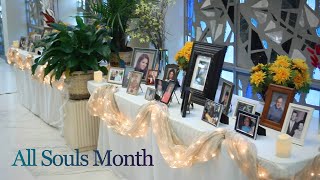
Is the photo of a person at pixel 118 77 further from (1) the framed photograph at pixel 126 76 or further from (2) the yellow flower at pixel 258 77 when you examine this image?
(2) the yellow flower at pixel 258 77

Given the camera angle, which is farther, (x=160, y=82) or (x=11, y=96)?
(x=11, y=96)

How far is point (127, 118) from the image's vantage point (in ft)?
9.74

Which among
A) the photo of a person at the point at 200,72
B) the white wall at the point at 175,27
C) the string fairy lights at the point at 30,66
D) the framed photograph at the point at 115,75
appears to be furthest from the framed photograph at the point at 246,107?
the white wall at the point at 175,27

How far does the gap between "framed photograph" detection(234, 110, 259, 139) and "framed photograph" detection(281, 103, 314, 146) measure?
144mm

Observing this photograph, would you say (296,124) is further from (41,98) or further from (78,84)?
(41,98)

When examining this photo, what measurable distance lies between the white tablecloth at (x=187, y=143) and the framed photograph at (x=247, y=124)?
0.05 metres

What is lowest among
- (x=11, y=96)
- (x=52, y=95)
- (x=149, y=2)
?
(x=11, y=96)

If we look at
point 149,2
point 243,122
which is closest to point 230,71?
point 149,2

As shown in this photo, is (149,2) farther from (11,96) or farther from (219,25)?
(11,96)

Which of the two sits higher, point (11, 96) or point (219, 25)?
point (219, 25)

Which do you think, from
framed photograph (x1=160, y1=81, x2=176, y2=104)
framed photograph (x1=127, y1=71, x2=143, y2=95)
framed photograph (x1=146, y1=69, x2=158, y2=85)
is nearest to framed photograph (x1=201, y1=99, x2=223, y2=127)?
framed photograph (x1=160, y1=81, x2=176, y2=104)

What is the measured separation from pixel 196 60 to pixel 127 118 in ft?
2.36

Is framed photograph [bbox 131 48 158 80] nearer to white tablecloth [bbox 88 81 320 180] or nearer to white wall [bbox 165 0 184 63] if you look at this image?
white tablecloth [bbox 88 81 320 180]

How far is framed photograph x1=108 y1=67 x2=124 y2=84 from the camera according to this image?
3.43 m
